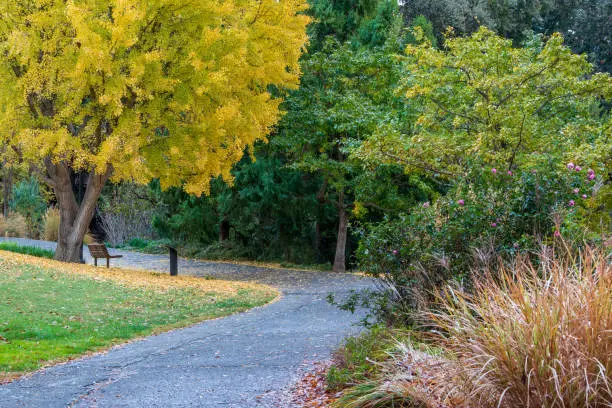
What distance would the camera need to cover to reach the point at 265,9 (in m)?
16.7

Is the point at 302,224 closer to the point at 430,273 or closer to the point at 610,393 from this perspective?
the point at 430,273

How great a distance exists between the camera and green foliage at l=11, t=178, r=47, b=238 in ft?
93.0

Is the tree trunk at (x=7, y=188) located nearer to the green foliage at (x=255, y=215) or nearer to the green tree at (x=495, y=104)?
the green foliage at (x=255, y=215)

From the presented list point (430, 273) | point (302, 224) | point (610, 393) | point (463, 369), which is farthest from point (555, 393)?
point (302, 224)

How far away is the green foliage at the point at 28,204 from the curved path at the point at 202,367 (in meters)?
19.0

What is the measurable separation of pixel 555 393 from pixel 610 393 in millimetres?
308

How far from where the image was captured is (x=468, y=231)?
6773 millimetres

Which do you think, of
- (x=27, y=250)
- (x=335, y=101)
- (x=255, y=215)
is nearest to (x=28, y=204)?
(x=27, y=250)

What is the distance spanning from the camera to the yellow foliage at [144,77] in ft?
49.6

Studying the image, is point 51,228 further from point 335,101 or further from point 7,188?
point 335,101

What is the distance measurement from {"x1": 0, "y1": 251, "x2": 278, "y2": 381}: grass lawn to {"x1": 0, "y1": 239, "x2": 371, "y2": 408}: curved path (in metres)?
0.49

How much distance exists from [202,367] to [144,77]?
32.2ft

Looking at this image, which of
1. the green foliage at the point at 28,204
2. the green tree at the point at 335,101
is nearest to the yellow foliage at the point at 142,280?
the green tree at the point at 335,101

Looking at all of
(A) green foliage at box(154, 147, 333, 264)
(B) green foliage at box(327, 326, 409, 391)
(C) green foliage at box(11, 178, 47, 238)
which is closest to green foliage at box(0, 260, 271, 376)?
(B) green foliage at box(327, 326, 409, 391)
